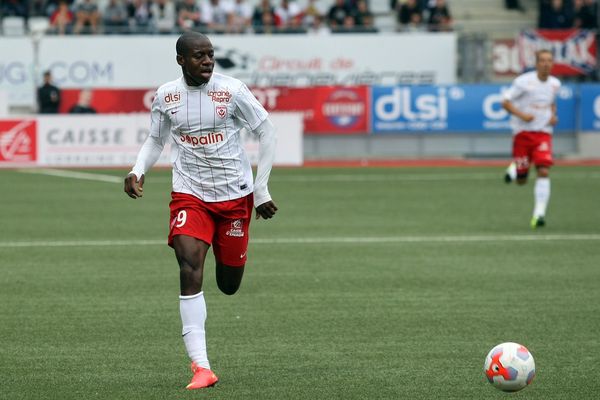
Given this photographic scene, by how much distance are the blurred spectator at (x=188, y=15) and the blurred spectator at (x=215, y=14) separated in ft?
0.63

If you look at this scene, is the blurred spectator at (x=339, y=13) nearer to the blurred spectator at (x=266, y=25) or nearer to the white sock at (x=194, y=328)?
the blurred spectator at (x=266, y=25)

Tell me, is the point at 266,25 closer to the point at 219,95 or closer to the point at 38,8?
the point at 38,8

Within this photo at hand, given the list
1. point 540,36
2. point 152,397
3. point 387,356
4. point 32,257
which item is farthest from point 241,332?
point 540,36

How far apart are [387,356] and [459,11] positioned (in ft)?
93.7

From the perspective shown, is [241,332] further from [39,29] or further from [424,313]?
[39,29]

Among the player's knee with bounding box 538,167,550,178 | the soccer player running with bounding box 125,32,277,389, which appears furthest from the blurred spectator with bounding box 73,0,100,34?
the soccer player running with bounding box 125,32,277,389

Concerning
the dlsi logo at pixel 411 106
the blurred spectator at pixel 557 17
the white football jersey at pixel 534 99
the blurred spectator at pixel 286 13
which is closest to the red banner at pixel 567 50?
the blurred spectator at pixel 557 17

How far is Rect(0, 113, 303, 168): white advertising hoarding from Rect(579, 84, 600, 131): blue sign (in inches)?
309

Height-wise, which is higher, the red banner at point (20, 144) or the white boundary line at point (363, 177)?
the red banner at point (20, 144)

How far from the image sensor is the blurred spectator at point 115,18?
32.6 m

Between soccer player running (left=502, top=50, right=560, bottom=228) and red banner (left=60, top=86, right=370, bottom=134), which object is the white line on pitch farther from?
soccer player running (left=502, top=50, right=560, bottom=228)

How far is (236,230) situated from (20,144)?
19.3 metres

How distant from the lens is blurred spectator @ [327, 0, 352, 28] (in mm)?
33281

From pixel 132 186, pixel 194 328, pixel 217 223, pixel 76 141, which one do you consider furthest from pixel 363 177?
pixel 194 328
